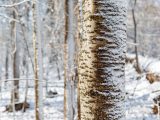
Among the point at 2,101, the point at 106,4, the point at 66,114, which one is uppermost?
the point at 106,4

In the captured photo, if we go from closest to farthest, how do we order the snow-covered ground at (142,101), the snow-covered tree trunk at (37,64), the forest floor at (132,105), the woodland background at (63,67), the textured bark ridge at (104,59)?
the textured bark ridge at (104,59), the woodland background at (63,67), the snow-covered tree trunk at (37,64), the snow-covered ground at (142,101), the forest floor at (132,105)

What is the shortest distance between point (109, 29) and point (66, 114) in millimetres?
6310

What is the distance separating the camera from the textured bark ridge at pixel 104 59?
1.98m

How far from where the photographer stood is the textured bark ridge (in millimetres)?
1980

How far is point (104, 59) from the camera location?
198 centimetres

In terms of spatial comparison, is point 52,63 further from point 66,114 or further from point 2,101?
point 66,114

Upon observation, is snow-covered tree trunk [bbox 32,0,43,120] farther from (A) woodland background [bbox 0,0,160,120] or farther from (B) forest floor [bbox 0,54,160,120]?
(B) forest floor [bbox 0,54,160,120]

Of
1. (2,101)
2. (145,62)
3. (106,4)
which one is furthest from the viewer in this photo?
(145,62)

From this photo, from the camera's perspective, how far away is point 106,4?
197 cm

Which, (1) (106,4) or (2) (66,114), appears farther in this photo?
(2) (66,114)

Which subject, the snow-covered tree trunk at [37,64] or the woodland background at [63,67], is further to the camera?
the snow-covered tree trunk at [37,64]

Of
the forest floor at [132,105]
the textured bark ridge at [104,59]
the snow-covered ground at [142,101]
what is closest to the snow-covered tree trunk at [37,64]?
the forest floor at [132,105]

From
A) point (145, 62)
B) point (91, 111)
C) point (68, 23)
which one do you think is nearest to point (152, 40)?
point (145, 62)

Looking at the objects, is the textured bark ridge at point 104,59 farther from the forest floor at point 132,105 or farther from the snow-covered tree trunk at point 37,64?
the forest floor at point 132,105
